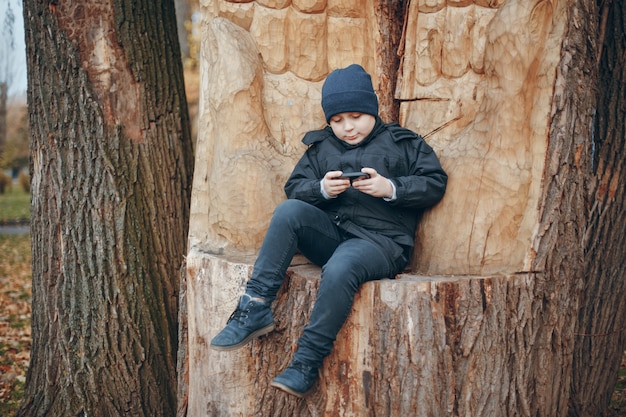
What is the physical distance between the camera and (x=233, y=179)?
3619 mm

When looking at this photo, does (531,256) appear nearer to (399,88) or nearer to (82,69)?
(399,88)

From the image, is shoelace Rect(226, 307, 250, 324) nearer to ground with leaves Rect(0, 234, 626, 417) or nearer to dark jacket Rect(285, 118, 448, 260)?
dark jacket Rect(285, 118, 448, 260)

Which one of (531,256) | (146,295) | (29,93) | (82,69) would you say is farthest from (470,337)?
(29,93)

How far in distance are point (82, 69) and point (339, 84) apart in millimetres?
1528

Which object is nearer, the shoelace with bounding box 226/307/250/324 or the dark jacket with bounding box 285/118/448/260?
the shoelace with bounding box 226/307/250/324

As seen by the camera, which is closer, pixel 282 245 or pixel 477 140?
pixel 282 245

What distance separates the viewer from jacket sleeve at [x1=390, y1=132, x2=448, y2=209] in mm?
3285

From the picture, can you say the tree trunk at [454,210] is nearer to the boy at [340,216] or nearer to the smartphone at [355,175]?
the boy at [340,216]

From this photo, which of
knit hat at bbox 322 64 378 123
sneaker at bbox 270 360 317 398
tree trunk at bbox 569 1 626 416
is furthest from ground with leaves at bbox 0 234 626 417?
knit hat at bbox 322 64 378 123

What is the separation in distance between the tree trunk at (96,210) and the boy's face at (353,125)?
4.02 ft

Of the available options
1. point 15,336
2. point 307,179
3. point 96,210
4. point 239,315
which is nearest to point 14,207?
point 15,336

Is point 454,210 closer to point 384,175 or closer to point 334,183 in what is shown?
point 384,175

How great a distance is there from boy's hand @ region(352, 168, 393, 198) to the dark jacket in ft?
0.20

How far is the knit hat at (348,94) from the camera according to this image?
3391 mm
